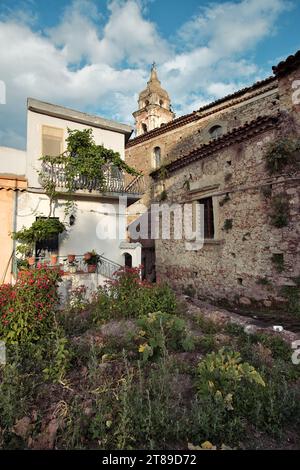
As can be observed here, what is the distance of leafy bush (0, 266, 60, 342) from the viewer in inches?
181

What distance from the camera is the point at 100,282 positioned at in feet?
28.4

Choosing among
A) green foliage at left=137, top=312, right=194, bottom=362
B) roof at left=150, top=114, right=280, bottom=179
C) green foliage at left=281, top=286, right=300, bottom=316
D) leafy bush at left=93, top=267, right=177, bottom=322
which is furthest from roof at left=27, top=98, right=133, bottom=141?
green foliage at left=281, top=286, right=300, bottom=316

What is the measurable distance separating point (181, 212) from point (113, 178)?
12.2 feet

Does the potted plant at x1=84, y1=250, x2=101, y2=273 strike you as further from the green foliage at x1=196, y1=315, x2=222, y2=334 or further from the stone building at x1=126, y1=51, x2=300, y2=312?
the stone building at x1=126, y1=51, x2=300, y2=312

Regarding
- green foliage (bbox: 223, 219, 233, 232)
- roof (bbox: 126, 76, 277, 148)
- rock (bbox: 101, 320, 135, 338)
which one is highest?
roof (bbox: 126, 76, 277, 148)

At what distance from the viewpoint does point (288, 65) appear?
7.89 metres

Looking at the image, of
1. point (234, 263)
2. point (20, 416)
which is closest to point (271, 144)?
point (234, 263)

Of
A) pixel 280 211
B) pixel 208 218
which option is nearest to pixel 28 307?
pixel 280 211

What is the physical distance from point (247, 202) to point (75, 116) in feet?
23.2

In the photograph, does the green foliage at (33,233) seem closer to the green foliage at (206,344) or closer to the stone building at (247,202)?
the green foliage at (206,344)

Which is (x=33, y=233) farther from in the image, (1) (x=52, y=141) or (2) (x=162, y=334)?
(2) (x=162, y=334)

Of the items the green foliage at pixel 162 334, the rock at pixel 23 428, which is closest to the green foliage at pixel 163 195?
the green foliage at pixel 162 334

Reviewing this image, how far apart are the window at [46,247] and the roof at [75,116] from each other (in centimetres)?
442

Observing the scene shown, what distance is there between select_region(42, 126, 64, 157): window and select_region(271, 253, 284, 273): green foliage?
819 cm
